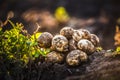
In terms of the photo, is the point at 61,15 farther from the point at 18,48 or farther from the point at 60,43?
the point at 18,48

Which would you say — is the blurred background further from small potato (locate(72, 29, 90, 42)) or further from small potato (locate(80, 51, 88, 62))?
small potato (locate(80, 51, 88, 62))

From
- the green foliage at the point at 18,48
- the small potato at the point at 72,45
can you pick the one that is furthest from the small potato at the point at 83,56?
the green foliage at the point at 18,48

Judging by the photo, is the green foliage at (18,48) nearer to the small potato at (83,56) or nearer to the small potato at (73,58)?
the small potato at (73,58)

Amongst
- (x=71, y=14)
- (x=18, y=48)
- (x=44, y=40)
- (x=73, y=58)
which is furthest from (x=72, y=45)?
(x=71, y=14)

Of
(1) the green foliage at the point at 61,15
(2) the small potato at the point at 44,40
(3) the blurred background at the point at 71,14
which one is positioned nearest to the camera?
(2) the small potato at the point at 44,40

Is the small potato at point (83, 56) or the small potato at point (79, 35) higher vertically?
the small potato at point (79, 35)

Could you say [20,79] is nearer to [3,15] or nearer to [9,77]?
[9,77]
